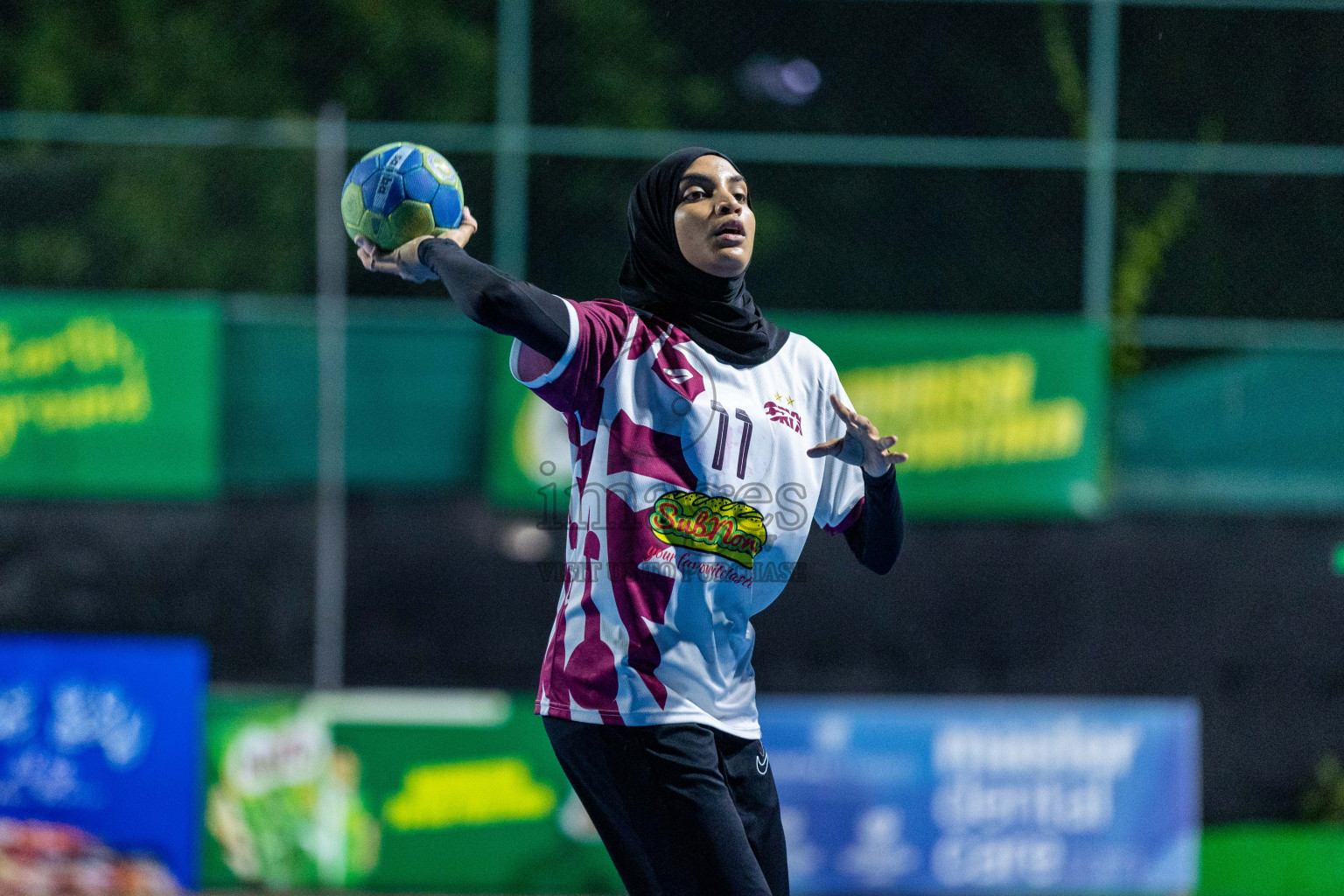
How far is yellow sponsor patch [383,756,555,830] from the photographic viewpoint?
22.1 feet

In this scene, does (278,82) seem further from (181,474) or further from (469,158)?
(181,474)

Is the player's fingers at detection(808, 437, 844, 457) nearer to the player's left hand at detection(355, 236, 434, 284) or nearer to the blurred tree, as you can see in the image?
the player's left hand at detection(355, 236, 434, 284)

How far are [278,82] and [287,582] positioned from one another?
11.3 ft

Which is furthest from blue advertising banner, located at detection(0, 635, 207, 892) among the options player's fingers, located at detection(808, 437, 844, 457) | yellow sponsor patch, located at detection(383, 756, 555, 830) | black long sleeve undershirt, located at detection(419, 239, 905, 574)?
player's fingers, located at detection(808, 437, 844, 457)

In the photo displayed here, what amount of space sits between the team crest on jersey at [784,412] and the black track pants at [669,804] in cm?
59

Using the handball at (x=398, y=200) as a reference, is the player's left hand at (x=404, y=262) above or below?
below

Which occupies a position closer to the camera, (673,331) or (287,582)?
(673,331)

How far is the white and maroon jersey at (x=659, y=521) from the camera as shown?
2.58 m

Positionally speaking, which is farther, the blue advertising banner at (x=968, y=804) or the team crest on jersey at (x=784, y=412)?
the blue advertising banner at (x=968, y=804)

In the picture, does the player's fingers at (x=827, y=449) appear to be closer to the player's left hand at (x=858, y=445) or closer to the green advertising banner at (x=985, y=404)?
the player's left hand at (x=858, y=445)

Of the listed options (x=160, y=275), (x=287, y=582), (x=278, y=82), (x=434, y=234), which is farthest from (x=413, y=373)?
(x=434, y=234)

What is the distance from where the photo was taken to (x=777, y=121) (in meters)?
8.82

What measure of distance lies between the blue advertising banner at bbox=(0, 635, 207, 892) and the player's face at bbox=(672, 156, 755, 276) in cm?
487

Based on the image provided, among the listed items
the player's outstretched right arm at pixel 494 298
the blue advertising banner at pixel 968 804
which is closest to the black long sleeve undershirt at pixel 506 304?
the player's outstretched right arm at pixel 494 298
